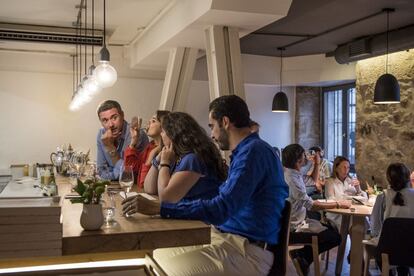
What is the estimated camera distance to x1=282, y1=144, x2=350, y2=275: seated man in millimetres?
4336

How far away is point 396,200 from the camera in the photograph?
3.89 meters

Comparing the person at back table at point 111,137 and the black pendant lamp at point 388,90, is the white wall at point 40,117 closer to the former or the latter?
the person at back table at point 111,137

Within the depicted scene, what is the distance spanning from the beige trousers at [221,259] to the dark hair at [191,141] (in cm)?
42

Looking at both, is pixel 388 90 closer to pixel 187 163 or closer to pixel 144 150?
pixel 144 150

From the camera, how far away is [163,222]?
6.96 ft

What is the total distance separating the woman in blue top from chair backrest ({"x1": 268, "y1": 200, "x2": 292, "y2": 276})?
1.36 feet

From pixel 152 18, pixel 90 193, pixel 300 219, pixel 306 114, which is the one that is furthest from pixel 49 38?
pixel 306 114

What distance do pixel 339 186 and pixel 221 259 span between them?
3267 millimetres

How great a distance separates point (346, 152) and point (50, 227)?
6.95m

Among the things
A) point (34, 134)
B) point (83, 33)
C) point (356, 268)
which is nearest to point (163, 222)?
point (356, 268)

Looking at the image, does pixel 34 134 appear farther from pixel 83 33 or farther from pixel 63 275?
pixel 63 275

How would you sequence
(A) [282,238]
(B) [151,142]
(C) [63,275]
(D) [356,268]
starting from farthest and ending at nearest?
1. (D) [356,268]
2. (B) [151,142]
3. (A) [282,238]
4. (C) [63,275]

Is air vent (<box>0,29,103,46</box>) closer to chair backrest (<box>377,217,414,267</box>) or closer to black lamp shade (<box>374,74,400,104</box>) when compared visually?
black lamp shade (<box>374,74,400,104</box>)

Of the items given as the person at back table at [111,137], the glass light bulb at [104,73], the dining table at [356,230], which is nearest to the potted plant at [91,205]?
the glass light bulb at [104,73]
